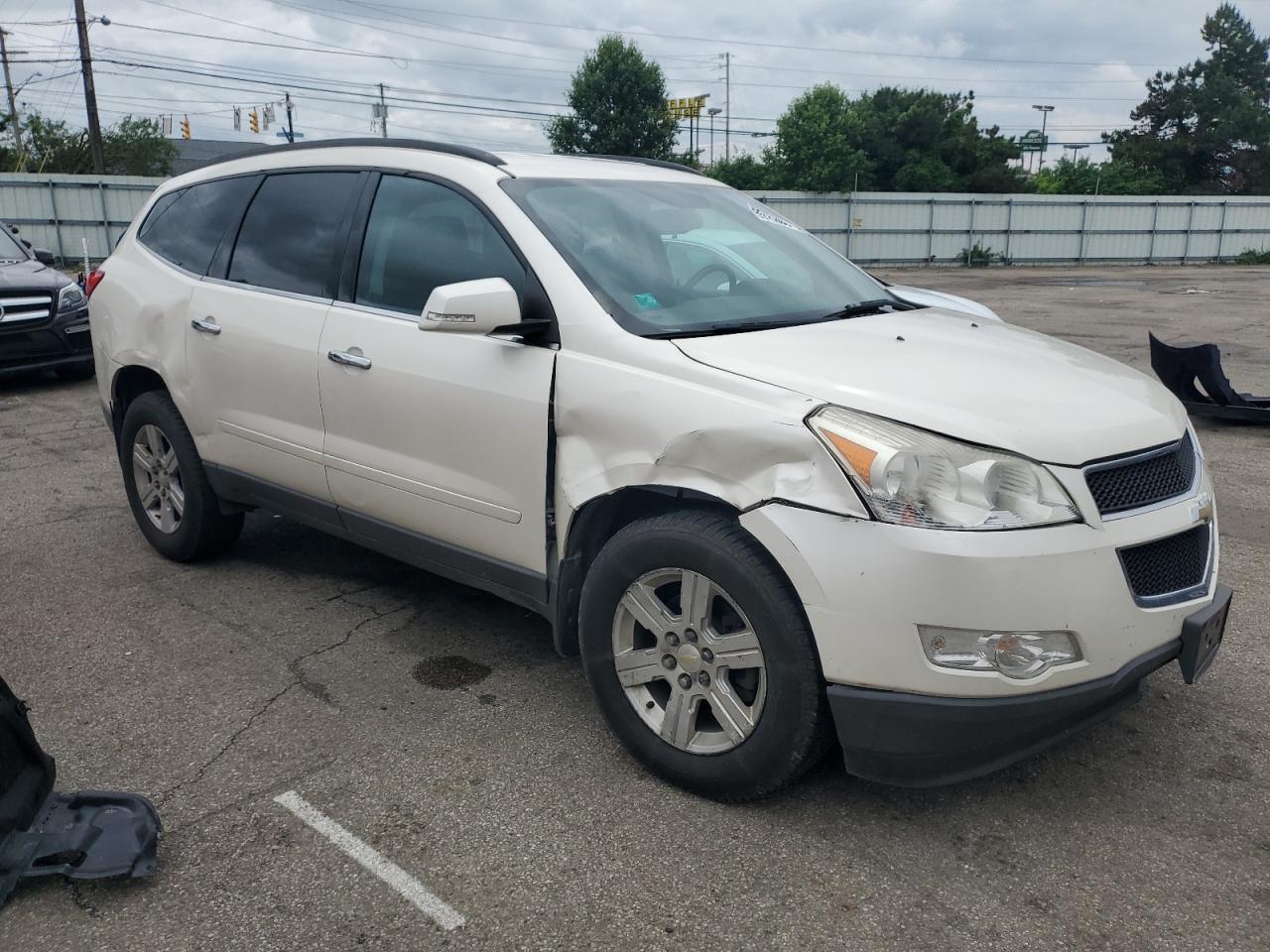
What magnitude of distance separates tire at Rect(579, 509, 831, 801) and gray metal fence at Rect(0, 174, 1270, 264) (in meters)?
30.0

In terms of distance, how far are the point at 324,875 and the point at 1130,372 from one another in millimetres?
2709

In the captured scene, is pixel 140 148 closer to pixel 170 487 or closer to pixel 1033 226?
pixel 1033 226

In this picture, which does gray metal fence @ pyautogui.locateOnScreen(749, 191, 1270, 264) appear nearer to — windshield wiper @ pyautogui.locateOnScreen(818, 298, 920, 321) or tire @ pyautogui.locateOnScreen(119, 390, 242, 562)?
tire @ pyautogui.locateOnScreen(119, 390, 242, 562)

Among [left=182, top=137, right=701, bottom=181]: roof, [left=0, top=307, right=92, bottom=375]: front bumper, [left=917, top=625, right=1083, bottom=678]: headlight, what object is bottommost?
[left=0, top=307, right=92, bottom=375]: front bumper

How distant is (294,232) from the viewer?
13.6 feet

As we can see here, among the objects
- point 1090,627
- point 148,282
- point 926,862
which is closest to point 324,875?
point 926,862

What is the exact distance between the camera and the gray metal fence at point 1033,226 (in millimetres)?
32938

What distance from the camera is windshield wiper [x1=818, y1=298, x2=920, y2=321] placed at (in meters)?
3.53

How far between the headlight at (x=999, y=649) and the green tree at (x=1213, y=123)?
68.4 metres

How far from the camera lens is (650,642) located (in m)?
3.03

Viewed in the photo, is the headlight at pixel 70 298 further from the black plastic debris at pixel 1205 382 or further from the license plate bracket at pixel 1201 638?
the license plate bracket at pixel 1201 638

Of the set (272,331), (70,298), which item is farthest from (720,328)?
(70,298)

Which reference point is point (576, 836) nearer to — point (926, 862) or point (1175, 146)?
point (926, 862)

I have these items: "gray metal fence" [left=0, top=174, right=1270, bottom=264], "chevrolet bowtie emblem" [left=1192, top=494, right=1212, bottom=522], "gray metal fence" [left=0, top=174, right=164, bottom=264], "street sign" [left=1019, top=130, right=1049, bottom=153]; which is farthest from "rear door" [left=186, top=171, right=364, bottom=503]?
"street sign" [left=1019, top=130, right=1049, bottom=153]
